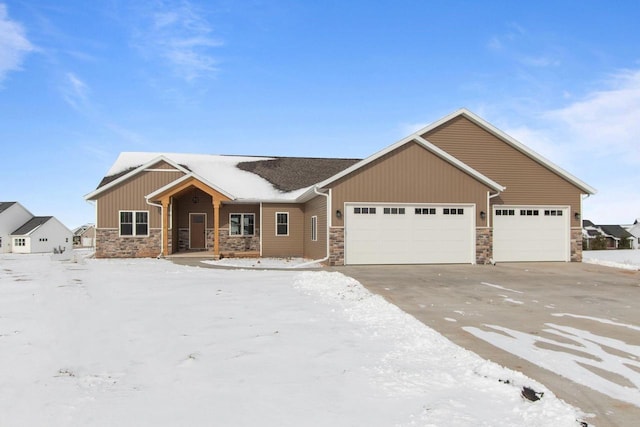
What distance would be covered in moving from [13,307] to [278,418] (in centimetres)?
746

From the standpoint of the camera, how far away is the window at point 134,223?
22484 mm

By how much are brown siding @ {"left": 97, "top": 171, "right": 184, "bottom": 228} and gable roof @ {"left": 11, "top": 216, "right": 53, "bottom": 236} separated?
40038mm

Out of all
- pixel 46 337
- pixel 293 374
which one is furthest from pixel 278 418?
pixel 46 337

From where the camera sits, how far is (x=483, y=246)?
61.7 feet

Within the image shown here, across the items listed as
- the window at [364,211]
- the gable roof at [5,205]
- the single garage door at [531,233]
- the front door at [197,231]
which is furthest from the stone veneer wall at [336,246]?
the gable roof at [5,205]

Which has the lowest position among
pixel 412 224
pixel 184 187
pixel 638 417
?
pixel 638 417

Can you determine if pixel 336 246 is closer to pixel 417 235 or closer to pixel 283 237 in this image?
pixel 417 235

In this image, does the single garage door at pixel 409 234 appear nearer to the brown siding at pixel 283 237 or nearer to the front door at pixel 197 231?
the brown siding at pixel 283 237

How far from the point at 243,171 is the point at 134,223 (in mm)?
6445

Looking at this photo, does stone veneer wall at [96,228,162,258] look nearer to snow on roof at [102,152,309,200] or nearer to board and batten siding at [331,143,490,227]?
snow on roof at [102,152,309,200]

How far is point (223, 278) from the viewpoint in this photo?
13.8 m

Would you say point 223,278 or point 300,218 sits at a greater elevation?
point 300,218

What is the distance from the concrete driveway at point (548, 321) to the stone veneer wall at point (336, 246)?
1.84 meters

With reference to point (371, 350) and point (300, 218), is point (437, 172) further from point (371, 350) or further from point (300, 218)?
point (371, 350)
